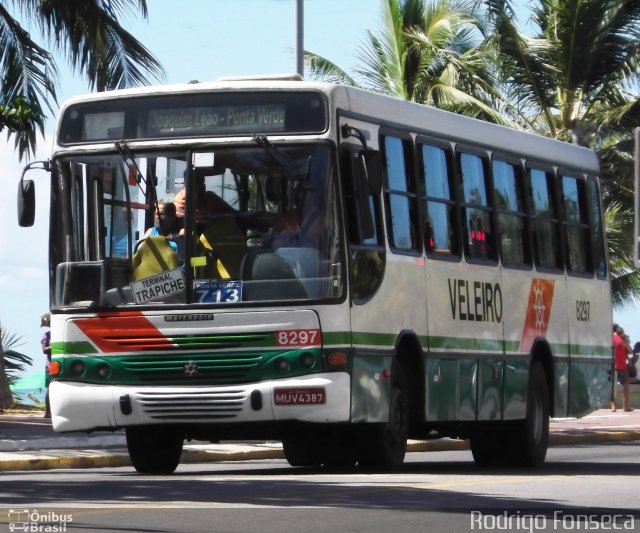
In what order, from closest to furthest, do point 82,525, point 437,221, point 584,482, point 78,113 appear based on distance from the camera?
point 82,525
point 584,482
point 78,113
point 437,221

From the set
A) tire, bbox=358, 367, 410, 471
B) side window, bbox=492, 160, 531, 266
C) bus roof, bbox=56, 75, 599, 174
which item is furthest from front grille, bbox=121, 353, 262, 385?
side window, bbox=492, 160, 531, 266

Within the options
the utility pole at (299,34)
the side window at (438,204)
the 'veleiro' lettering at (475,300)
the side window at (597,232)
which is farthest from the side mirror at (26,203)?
the utility pole at (299,34)

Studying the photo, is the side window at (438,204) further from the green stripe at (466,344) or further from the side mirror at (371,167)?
the side mirror at (371,167)

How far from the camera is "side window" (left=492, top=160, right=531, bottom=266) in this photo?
62.6ft

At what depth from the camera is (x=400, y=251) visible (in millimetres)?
16844

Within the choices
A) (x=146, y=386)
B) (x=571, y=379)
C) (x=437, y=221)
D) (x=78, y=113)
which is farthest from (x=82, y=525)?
(x=571, y=379)

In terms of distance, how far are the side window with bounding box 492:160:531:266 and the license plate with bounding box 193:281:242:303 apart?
4200 millimetres

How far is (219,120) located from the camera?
1598 cm

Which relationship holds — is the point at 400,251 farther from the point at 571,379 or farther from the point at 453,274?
the point at 571,379

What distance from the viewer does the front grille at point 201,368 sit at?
15.6 meters

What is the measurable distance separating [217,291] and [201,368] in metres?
0.64

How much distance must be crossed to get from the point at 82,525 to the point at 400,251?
6527 mm

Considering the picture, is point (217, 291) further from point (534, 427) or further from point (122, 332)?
point (534, 427)

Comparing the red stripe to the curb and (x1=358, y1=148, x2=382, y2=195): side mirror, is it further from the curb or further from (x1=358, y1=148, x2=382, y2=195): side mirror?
the curb
